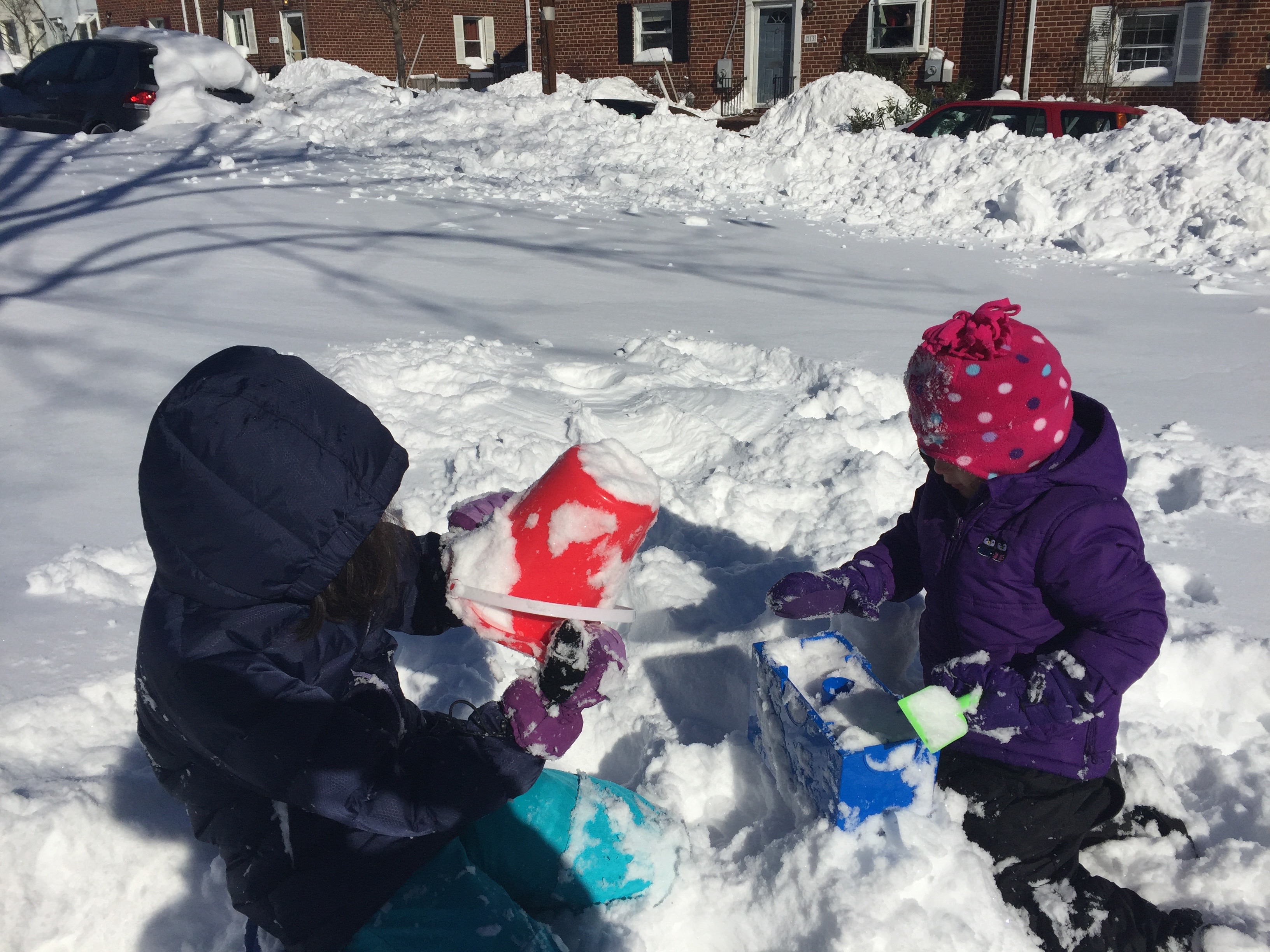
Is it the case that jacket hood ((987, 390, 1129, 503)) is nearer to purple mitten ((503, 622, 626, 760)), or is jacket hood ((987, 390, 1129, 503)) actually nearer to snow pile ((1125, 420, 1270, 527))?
purple mitten ((503, 622, 626, 760))

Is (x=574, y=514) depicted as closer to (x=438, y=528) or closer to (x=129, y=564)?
(x=438, y=528)

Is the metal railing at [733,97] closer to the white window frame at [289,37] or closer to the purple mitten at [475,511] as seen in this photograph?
the white window frame at [289,37]

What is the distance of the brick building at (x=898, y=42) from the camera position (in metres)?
14.1

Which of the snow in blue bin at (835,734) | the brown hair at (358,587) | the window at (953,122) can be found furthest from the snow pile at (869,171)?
the brown hair at (358,587)

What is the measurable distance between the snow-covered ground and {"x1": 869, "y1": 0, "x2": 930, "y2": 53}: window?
27.3ft

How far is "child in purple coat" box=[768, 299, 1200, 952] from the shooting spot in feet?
5.27

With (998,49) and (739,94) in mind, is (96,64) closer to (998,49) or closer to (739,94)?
(739,94)

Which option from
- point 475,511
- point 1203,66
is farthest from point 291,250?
point 1203,66

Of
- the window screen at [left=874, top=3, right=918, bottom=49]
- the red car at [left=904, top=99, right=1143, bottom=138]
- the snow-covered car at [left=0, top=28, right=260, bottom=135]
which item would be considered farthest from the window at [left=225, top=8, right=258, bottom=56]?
the red car at [left=904, top=99, right=1143, bottom=138]

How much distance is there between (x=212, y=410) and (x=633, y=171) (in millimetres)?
9623

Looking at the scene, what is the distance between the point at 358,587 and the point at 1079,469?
1.29 meters

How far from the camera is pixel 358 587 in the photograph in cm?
145

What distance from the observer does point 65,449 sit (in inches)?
120

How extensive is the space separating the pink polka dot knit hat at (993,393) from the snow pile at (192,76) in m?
10.5
